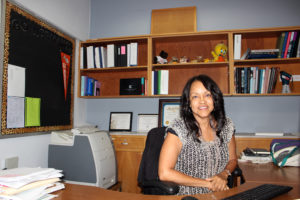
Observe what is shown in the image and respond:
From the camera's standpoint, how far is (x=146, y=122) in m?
2.73

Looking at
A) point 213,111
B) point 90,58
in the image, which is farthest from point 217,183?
point 90,58

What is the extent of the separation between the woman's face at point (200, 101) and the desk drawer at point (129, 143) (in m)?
1.03

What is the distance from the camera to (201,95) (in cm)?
146

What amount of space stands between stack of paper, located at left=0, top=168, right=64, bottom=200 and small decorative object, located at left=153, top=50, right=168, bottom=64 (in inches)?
71.8

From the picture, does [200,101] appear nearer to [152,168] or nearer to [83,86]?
[152,168]

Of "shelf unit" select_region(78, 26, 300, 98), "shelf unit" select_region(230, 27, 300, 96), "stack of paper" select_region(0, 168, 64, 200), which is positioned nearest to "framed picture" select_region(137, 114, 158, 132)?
"shelf unit" select_region(78, 26, 300, 98)

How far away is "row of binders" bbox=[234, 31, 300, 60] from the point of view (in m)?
2.28

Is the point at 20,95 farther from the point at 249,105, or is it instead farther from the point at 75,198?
the point at 249,105

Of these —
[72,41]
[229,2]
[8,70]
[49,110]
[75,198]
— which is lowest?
[75,198]

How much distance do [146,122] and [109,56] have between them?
2.99 ft

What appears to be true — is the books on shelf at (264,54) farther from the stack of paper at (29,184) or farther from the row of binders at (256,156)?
the stack of paper at (29,184)

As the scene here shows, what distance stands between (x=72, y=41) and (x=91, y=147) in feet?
4.40

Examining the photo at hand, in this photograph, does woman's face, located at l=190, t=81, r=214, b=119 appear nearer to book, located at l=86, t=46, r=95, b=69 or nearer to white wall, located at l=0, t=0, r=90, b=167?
white wall, located at l=0, t=0, r=90, b=167

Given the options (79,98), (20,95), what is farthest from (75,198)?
(79,98)
